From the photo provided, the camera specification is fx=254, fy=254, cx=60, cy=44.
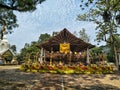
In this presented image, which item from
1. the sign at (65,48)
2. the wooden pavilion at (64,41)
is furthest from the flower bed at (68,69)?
the wooden pavilion at (64,41)

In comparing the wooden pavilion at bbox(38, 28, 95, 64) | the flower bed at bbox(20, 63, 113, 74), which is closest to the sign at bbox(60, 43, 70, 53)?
the wooden pavilion at bbox(38, 28, 95, 64)

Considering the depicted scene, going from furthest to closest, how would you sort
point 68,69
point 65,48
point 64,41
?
point 64,41 → point 65,48 → point 68,69

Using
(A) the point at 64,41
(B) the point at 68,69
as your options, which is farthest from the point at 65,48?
(B) the point at 68,69

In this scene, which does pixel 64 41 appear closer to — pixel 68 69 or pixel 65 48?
pixel 65 48

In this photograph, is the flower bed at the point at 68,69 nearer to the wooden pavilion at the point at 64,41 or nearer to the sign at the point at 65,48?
the sign at the point at 65,48

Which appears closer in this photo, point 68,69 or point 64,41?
point 68,69

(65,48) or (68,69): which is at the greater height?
(65,48)

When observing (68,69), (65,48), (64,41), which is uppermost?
(64,41)

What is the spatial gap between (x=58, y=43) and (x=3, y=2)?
18.5 m

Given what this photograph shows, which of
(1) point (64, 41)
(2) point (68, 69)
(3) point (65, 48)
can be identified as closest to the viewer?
(2) point (68, 69)

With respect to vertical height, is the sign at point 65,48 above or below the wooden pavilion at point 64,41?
below

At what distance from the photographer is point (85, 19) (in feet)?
120

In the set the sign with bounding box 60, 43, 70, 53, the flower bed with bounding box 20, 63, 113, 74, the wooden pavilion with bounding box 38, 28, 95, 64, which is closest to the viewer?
the flower bed with bounding box 20, 63, 113, 74

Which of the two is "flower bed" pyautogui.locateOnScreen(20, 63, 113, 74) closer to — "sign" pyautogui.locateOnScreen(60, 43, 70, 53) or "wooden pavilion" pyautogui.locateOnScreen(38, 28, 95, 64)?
"sign" pyautogui.locateOnScreen(60, 43, 70, 53)
